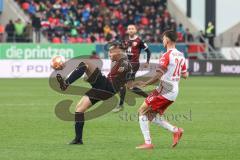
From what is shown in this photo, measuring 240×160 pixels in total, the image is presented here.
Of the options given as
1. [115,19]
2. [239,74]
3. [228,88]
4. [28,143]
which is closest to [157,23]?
[115,19]

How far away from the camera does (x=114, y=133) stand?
15281mm

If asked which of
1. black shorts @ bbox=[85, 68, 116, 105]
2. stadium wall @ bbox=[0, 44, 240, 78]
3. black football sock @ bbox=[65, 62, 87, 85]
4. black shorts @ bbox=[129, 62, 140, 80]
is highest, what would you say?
black football sock @ bbox=[65, 62, 87, 85]

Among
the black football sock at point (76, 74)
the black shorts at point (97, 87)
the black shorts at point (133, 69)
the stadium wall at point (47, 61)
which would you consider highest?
the black football sock at point (76, 74)

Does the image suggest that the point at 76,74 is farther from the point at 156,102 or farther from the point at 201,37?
the point at 201,37

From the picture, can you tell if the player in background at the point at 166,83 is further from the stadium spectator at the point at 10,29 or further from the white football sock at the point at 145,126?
the stadium spectator at the point at 10,29

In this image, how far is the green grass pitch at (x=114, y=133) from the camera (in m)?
12.1

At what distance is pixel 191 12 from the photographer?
165 ft

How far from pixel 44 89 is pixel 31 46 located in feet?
33.6

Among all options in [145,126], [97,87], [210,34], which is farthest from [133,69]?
[210,34]

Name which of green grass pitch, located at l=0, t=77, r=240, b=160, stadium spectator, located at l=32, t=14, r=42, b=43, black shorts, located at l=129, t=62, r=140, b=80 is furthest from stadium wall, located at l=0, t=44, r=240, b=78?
black shorts, located at l=129, t=62, r=140, b=80

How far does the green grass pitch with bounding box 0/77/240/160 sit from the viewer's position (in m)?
12.1

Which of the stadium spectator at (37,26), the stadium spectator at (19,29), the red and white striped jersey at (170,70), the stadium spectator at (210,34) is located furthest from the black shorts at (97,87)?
the stadium spectator at (210,34)

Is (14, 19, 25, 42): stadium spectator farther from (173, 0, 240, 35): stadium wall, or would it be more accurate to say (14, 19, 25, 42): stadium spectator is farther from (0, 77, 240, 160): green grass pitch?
(0, 77, 240, 160): green grass pitch

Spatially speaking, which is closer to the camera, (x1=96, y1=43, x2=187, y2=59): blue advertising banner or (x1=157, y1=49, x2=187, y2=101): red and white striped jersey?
(x1=157, y1=49, x2=187, y2=101): red and white striped jersey
